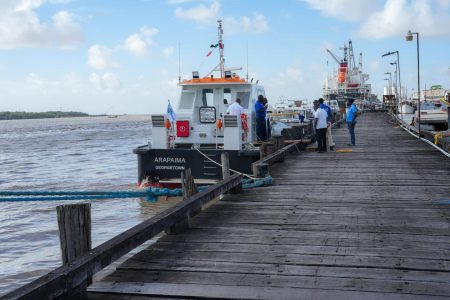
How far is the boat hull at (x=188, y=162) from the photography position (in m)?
15.0

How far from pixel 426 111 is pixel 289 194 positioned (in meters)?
31.9

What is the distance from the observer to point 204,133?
16734 millimetres

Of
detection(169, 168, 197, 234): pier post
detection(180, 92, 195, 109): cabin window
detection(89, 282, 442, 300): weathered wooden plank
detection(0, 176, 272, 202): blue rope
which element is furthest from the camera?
detection(180, 92, 195, 109): cabin window

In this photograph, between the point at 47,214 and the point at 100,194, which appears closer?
the point at 100,194

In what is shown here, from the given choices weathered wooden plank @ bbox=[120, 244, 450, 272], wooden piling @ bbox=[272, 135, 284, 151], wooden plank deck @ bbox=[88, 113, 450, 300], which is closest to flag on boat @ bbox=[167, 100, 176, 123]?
wooden piling @ bbox=[272, 135, 284, 151]

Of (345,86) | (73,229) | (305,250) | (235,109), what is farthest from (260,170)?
(345,86)

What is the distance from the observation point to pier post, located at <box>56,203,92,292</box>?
468 centimetres

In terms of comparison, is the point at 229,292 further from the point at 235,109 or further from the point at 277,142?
the point at 235,109

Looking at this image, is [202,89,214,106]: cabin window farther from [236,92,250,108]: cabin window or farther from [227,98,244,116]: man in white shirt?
[227,98,244,116]: man in white shirt

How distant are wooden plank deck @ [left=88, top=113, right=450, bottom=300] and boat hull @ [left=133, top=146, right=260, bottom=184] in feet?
15.1

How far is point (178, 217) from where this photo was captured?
6.63 metres

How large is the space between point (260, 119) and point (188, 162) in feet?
10.5

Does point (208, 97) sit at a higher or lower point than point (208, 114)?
higher

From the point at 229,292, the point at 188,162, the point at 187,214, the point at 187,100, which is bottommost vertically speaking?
the point at 229,292
